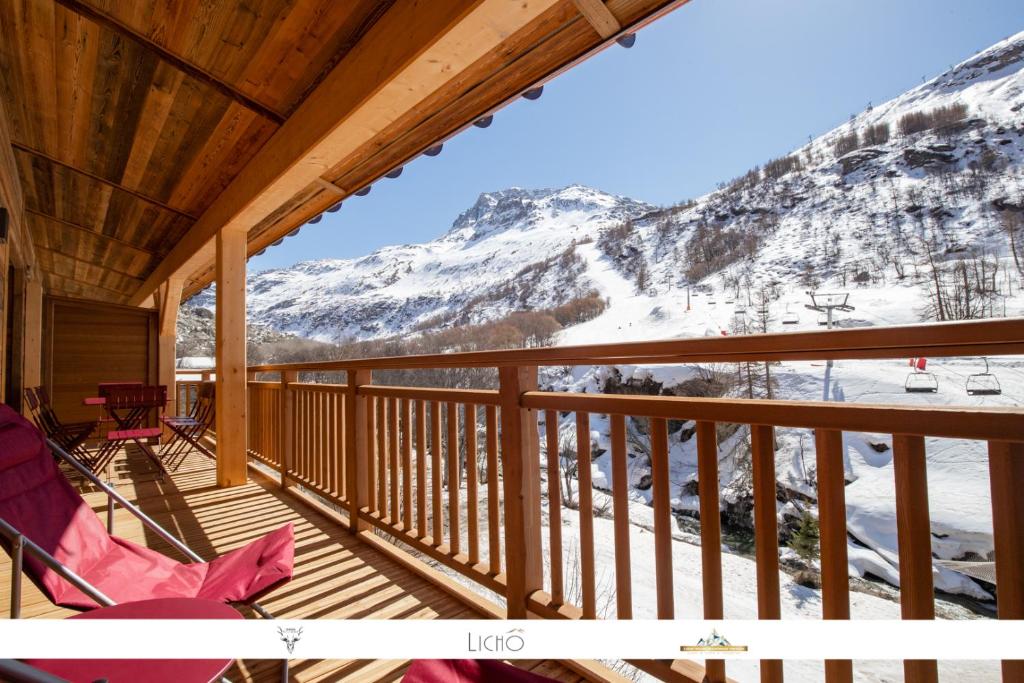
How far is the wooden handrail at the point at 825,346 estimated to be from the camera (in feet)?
2.44

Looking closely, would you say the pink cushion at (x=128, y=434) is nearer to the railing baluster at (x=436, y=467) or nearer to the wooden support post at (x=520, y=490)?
the railing baluster at (x=436, y=467)

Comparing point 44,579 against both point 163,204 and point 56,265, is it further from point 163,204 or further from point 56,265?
point 56,265

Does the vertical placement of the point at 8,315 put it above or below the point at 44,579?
above

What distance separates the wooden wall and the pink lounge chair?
21.2ft

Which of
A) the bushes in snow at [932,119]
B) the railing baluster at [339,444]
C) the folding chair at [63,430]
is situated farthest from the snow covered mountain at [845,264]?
the folding chair at [63,430]

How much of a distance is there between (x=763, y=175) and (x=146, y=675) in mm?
49152

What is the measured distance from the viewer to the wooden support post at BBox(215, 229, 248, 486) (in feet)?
12.9

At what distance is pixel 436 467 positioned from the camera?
2.19m

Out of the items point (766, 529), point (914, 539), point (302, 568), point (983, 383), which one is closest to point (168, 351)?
point (302, 568)

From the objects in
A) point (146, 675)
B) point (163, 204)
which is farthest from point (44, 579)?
point (163, 204)

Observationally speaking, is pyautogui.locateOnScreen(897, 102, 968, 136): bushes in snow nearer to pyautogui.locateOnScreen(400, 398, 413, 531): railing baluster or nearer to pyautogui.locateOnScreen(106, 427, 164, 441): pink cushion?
pyautogui.locateOnScreen(400, 398, 413, 531): railing baluster

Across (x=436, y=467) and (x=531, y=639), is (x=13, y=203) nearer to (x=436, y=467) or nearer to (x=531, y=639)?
(x=436, y=467)

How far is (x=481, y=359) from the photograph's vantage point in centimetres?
173

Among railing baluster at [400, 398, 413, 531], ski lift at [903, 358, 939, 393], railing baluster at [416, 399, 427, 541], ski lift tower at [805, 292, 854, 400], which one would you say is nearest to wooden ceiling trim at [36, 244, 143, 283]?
railing baluster at [400, 398, 413, 531]
